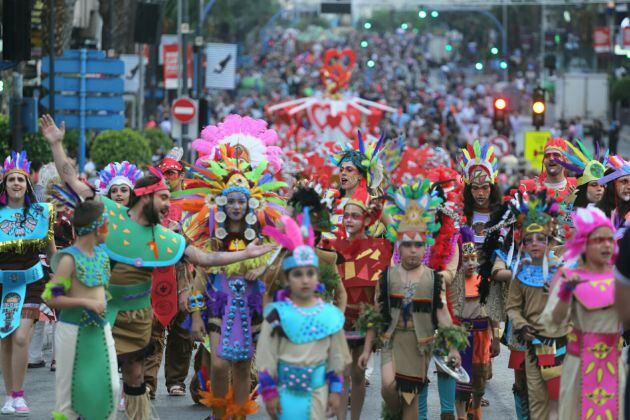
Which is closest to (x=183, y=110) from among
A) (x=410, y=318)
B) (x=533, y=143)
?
(x=533, y=143)

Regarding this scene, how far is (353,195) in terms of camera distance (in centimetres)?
1222

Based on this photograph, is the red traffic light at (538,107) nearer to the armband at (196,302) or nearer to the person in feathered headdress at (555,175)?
the person in feathered headdress at (555,175)

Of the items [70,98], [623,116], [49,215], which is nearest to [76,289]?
[49,215]

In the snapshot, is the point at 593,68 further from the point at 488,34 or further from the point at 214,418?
the point at 214,418

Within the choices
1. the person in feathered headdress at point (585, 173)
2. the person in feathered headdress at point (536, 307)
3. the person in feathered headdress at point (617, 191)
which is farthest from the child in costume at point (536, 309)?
the person in feathered headdress at point (585, 173)

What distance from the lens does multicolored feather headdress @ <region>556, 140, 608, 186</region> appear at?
43.4 feet

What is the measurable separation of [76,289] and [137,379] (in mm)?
1178

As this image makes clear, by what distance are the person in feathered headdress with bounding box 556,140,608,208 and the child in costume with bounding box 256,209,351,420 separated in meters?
4.58

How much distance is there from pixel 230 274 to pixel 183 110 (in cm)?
2019

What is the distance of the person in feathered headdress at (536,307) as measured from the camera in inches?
414

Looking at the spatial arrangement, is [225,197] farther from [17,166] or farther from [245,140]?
[17,166]

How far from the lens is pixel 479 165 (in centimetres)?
1274

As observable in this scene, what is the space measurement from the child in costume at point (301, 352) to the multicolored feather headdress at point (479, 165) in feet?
11.8

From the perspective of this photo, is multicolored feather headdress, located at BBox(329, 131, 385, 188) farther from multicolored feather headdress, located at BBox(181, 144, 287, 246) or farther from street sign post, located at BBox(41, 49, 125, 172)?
street sign post, located at BBox(41, 49, 125, 172)
